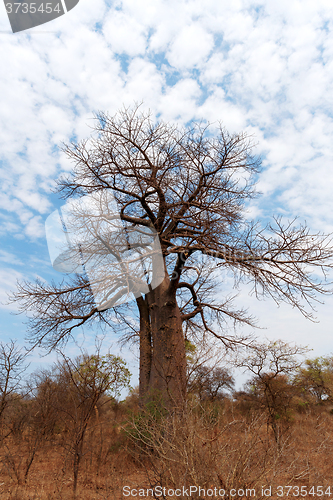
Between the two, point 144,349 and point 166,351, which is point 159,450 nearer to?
point 166,351

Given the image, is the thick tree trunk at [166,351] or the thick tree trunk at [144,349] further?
the thick tree trunk at [144,349]

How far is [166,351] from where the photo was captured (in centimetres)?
643

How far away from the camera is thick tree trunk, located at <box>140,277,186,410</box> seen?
621 centimetres

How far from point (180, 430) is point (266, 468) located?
744mm

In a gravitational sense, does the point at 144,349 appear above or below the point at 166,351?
above

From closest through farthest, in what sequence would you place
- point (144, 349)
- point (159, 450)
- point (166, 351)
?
point (159, 450) < point (166, 351) < point (144, 349)

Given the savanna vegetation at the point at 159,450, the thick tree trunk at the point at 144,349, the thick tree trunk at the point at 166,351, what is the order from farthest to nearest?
the thick tree trunk at the point at 144,349
the thick tree trunk at the point at 166,351
the savanna vegetation at the point at 159,450

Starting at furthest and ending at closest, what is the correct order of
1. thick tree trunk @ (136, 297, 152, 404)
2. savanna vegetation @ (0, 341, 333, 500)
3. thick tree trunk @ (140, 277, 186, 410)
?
thick tree trunk @ (136, 297, 152, 404) → thick tree trunk @ (140, 277, 186, 410) → savanna vegetation @ (0, 341, 333, 500)

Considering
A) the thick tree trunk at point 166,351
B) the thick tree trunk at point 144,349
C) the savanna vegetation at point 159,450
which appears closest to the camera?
the savanna vegetation at point 159,450

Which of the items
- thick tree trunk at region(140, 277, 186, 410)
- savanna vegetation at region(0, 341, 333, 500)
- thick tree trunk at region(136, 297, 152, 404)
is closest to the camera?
savanna vegetation at region(0, 341, 333, 500)

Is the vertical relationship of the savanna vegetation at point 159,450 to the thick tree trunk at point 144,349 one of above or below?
below

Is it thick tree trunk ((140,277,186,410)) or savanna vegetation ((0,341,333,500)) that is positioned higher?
thick tree trunk ((140,277,186,410))

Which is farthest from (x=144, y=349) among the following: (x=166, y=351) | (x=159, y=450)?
A: (x=159, y=450)

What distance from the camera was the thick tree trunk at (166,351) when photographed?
20.4 feet
